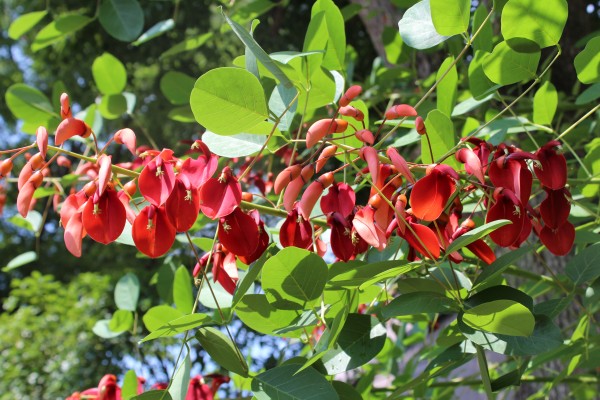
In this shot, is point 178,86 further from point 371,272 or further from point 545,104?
point 371,272

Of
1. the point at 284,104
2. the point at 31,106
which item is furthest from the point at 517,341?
the point at 31,106

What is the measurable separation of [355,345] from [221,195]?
0.22 meters

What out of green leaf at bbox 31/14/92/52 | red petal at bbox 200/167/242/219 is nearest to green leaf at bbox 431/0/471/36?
red petal at bbox 200/167/242/219

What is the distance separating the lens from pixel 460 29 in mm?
691

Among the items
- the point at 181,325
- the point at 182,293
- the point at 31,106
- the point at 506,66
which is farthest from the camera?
the point at 31,106

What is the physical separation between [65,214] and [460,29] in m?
0.39

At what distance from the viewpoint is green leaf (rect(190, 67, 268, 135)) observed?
1.86 ft

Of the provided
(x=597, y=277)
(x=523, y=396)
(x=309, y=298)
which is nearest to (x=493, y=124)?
(x=597, y=277)

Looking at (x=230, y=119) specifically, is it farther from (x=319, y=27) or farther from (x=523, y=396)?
(x=523, y=396)

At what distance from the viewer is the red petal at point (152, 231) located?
0.58m

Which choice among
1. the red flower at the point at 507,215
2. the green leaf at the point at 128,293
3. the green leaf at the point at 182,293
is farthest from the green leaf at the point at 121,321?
the red flower at the point at 507,215

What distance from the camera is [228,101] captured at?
1.91 feet

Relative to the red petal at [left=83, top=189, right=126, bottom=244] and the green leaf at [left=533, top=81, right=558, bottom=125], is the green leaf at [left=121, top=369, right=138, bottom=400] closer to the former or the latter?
the red petal at [left=83, top=189, right=126, bottom=244]

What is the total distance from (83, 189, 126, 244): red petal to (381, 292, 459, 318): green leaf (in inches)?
8.9
